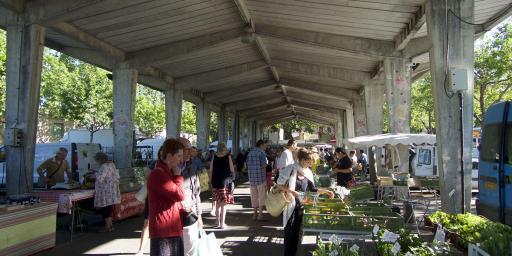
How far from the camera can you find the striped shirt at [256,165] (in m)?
11.1

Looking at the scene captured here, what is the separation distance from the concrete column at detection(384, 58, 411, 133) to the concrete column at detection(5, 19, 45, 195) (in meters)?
10.0

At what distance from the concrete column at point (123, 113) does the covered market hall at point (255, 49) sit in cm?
3

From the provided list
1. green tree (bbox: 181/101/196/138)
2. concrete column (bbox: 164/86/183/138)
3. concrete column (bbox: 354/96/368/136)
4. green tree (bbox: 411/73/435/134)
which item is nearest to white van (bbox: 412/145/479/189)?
concrete column (bbox: 354/96/368/136)

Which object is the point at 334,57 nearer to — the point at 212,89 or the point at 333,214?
the point at 212,89

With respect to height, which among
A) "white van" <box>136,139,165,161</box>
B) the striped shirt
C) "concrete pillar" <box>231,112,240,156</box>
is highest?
"concrete pillar" <box>231,112,240,156</box>

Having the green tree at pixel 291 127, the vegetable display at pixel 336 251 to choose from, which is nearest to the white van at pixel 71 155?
the vegetable display at pixel 336 251

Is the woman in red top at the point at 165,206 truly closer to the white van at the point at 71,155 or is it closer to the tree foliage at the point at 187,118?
the white van at the point at 71,155

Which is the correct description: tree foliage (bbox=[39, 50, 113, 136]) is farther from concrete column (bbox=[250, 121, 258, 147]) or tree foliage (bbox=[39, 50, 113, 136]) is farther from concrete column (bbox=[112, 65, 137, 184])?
concrete column (bbox=[250, 121, 258, 147])

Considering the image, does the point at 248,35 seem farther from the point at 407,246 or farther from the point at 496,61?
the point at 496,61

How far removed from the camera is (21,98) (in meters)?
10.8

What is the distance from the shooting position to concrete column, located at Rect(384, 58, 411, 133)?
14.9 metres

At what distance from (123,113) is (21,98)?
552cm

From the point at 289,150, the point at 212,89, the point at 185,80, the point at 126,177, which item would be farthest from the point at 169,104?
the point at 289,150

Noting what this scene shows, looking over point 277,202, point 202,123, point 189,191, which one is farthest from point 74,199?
point 202,123
